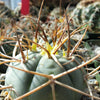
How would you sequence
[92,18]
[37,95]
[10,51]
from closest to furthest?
[37,95] → [10,51] → [92,18]

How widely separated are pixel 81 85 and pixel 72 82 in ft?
0.15

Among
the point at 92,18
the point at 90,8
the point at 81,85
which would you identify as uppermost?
the point at 90,8

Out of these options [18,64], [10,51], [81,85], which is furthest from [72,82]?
[10,51]

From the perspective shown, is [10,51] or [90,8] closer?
[10,51]

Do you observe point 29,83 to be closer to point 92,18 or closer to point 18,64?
point 18,64

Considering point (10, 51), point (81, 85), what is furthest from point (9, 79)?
point (10, 51)

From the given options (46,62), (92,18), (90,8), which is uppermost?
(90,8)

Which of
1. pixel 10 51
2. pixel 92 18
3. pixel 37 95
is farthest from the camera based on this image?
pixel 92 18

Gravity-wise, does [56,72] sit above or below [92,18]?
below

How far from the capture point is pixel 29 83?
0.53 metres

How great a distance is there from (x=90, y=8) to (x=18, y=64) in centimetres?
182

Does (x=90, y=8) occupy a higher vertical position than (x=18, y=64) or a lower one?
higher

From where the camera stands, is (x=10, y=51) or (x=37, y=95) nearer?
(x=37, y=95)

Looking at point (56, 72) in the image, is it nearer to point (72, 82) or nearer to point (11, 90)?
point (72, 82)
